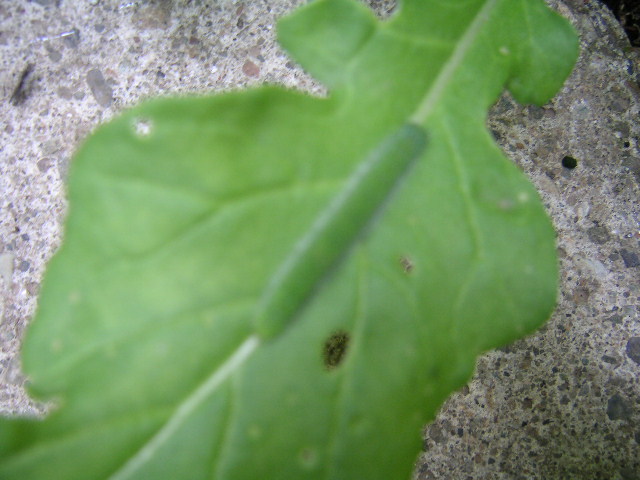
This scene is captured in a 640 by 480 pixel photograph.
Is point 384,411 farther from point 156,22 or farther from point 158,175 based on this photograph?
point 156,22

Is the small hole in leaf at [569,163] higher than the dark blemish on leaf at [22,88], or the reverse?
the small hole in leaf at [569,163]

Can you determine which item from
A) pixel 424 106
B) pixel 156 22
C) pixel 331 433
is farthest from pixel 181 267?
pixel 156 22

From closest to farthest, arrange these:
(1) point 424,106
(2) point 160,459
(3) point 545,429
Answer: (2) point 160,459 < (1) point 424,106 < (3) point 545,429

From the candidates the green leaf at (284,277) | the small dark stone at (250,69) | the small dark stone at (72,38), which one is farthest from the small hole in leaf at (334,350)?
the small dark stone at (72,38)

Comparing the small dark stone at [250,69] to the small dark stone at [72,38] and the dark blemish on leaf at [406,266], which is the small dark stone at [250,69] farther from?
the dark blemish on leaf at [406,266]

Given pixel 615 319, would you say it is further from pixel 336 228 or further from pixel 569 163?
pixel 336 228

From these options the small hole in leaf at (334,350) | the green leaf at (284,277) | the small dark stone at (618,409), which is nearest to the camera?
the green leaf at (284,277)

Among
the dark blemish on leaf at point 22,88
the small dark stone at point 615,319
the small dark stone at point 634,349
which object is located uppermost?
the dark blemish on leaf at point 22,88

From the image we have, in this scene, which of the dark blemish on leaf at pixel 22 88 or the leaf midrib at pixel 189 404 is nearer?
the leaf midrib at pixel 189 404
